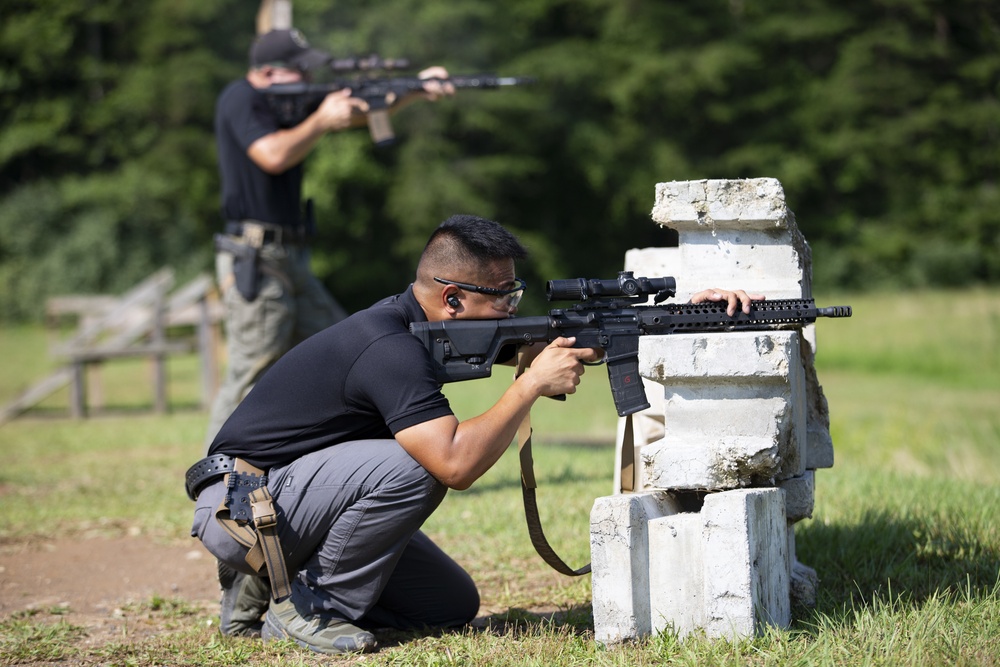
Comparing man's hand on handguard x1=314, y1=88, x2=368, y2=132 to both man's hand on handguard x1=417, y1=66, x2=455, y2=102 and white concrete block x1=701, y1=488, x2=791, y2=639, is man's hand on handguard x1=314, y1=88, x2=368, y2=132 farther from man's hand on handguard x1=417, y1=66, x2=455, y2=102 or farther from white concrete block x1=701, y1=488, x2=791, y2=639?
white concrete block x1=701, y1=488, x2=791, y2=639

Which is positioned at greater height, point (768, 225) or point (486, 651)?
point (768, 225)

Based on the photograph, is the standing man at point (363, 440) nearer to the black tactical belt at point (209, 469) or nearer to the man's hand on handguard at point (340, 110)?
the black tactical belt at point (209, 469)

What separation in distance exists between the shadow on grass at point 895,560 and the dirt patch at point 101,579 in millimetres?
2745

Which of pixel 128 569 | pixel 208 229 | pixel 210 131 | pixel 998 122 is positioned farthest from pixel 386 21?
pixel 128 569

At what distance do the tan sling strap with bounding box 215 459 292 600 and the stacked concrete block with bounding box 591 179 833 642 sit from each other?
1.12 m

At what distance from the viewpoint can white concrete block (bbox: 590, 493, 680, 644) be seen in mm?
3602

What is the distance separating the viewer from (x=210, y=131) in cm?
3089

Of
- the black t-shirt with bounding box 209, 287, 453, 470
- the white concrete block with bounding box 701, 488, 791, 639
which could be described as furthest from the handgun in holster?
the white concrete block with bounding box 701, 488, 791, 639

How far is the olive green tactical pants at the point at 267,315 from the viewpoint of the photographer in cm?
639

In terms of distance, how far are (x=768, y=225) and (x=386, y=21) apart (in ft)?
90.9

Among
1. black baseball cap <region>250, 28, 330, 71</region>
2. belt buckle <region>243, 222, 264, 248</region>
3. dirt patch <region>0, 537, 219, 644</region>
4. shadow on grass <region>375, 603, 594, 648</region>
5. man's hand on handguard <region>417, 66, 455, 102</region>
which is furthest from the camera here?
man's hand on handguard <region>417, 66, 455, 102</region>

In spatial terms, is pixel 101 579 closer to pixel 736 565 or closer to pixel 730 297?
pixel 736 565

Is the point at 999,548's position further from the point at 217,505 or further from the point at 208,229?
the point at 208,229

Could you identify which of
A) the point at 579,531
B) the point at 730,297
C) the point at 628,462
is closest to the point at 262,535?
the point at 628,462
